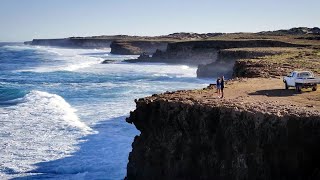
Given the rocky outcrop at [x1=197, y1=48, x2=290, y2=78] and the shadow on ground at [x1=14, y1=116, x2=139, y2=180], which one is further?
the rocky outcrop at [x1=197, y1=48, x2=290, y2=78]

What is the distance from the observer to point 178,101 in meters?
18.5

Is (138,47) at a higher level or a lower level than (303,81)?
lower

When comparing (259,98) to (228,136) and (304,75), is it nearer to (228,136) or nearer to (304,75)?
(228,136)

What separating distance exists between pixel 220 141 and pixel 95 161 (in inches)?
350

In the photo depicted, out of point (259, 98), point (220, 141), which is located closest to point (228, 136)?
point (220, 141)

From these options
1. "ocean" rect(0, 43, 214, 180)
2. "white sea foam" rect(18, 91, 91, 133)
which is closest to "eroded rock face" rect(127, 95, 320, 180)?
"ocean" rect(0, 43, 214, 180)

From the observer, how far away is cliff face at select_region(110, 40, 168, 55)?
14038 centimetres

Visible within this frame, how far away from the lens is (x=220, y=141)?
16953 mm

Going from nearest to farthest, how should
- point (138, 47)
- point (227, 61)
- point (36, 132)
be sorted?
point (36, 132) < point (227, 61) < point (138, 47)

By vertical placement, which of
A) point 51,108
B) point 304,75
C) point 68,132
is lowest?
point 68,132

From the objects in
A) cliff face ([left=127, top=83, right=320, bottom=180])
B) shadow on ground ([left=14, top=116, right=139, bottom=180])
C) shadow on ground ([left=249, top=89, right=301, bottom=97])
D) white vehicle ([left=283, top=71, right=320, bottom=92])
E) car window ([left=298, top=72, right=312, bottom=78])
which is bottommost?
shadow on ground ([left=14, top=116, right=139, bottom=180])

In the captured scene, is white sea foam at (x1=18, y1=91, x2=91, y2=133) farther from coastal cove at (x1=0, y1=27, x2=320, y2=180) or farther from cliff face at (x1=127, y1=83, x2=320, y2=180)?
cliff face at (x1=127, y1=83, x2=320, y2=180)

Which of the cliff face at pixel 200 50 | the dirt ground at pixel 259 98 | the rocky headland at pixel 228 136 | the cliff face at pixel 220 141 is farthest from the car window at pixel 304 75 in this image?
the cliff face at pixel 200 50

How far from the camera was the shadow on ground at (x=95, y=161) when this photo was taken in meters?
22.1
